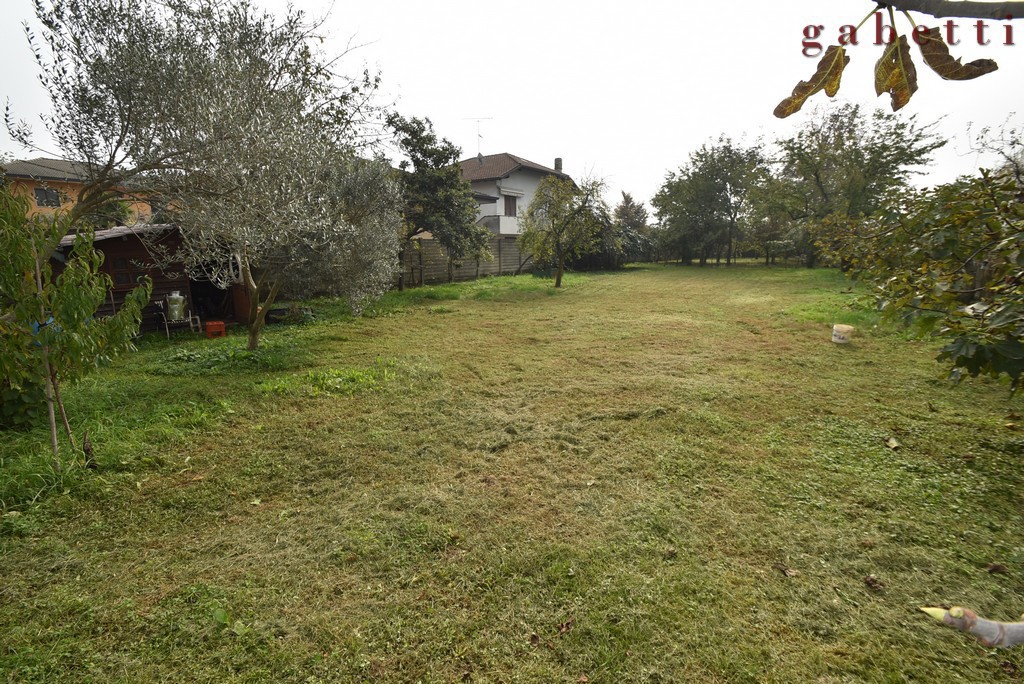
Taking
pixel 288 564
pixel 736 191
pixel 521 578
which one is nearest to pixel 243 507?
pixel 288 564

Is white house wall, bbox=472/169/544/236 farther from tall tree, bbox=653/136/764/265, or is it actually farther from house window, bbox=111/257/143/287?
house window, bbox=111/257/143/287

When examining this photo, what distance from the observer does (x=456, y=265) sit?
61.9 feet

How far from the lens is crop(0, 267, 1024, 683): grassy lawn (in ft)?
7.53

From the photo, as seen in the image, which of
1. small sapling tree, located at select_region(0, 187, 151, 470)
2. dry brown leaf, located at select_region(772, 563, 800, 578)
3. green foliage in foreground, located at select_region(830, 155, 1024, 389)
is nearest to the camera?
dry brown leaf, located at select_region(772, 563, 800, 578)

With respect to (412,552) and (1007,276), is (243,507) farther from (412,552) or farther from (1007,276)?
(1007,276)

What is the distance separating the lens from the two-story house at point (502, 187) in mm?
26750

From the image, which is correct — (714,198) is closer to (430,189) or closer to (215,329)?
(430,189)

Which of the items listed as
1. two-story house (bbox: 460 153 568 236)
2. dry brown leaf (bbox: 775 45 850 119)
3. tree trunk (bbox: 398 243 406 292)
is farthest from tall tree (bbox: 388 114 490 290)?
dry brown leaf (bbox: 775 45 850 119)

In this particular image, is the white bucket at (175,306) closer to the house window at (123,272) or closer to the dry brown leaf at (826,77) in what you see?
the house window at (123,272)

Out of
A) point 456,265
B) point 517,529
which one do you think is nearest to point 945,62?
point 517,529

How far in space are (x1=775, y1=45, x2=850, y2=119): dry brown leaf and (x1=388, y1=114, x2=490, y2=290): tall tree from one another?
50.5 feet

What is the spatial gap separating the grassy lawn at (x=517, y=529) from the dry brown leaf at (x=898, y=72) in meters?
2.35

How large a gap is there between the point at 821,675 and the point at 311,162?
787cm

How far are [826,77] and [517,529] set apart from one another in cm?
306
